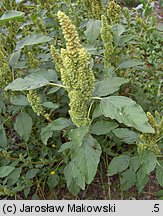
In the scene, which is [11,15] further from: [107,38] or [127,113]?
[127,113]

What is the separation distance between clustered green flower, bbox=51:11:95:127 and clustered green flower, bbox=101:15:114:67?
1.23 feet

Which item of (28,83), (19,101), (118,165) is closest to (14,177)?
(19,101)

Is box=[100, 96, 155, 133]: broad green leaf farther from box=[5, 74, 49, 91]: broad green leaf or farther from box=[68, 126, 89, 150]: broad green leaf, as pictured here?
box=[5, 74, 49, 91]: broad green leaf

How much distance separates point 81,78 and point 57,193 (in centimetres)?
109

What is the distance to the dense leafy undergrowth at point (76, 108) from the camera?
3.97ft

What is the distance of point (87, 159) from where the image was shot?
1.27m

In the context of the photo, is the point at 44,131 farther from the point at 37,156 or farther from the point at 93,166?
the point at 37,156

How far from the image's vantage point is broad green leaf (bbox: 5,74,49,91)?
51.4 inches

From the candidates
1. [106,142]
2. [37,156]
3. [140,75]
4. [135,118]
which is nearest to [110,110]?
[135,118]

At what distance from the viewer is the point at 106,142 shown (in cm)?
200

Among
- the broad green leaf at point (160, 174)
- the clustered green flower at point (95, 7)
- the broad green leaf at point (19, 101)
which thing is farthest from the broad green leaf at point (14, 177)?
the clustered green flower at point (95, 7)

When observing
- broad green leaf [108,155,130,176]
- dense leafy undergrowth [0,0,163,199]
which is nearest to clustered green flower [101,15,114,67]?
dense leafy undergrowth [0,0,163,199]

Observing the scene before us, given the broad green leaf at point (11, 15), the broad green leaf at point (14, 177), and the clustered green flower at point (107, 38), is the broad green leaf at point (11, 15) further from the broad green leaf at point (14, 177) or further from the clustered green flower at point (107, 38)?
the broad green leaf at point (14, 177)

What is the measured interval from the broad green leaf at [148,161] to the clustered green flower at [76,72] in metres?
0.30
